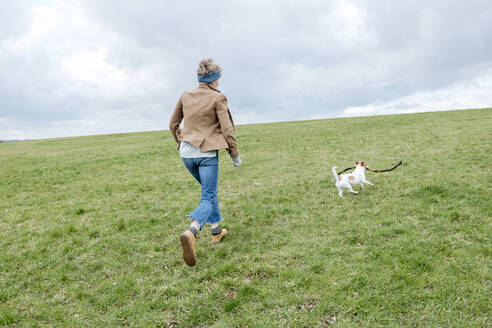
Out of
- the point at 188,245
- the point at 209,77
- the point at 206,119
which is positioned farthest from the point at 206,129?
the point at 188,245

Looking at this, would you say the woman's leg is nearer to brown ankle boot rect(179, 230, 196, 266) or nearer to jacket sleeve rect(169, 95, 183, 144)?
brown ankle boot rect(179, 230, 196, 266)

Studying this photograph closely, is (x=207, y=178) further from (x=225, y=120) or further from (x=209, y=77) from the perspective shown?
(x=209, y=77)

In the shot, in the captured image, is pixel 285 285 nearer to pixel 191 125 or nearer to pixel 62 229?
pixel 191 125

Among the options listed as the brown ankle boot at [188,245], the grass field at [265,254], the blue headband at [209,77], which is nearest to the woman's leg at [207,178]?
the brown ankle boot at [188,245]

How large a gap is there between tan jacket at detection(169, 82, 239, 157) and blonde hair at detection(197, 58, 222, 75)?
0.24 meters

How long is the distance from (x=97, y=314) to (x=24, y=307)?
149 centimetres

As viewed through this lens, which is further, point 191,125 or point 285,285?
point 191,125

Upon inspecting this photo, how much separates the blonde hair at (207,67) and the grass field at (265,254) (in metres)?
3.76

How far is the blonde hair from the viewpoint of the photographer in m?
5.97

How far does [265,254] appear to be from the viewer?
6211 millimetres

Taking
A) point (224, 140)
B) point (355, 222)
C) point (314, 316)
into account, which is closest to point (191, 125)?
point (224, 140)

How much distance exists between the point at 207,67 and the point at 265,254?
400 cm

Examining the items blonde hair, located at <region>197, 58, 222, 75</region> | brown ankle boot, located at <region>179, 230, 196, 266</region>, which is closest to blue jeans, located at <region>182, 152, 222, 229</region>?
brown ankle boot, located at <region>179, 230, 196, 266</region>

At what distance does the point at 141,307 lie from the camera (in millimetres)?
4832
